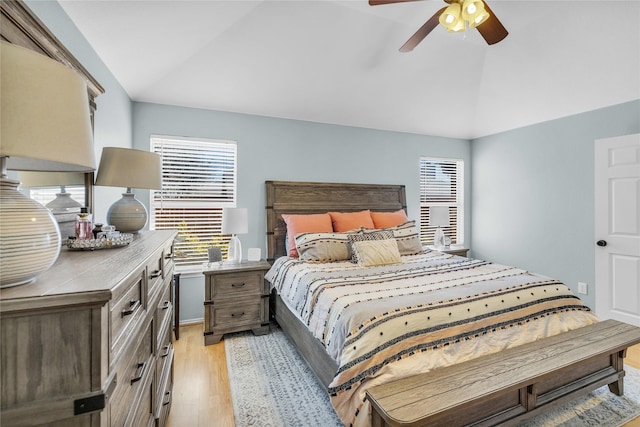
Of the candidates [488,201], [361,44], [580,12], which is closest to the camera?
[580,12]

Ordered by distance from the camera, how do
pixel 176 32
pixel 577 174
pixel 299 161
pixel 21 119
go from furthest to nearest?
pixel 299 161
pixel 577 174
pixel 176 32
pixel 21 119

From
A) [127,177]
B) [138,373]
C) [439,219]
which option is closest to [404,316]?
[138,373]

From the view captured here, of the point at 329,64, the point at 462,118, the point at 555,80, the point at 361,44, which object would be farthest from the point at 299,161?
the point at 555,80

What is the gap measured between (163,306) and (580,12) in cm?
403

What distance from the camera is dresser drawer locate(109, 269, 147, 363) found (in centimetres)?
79

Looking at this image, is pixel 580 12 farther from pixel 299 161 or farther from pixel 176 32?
pixel 176 32

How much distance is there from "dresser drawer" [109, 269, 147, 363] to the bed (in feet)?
3.30

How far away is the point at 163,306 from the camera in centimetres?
163

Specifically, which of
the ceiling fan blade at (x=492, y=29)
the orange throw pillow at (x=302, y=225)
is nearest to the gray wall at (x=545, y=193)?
the ceiling fan blade at (x=492, y=29)

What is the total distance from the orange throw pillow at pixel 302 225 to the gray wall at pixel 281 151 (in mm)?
415

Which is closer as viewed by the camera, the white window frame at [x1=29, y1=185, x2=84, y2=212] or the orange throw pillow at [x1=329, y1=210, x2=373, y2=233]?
the white window frame at [x1=29, y1=185, x2=84, y2=212]

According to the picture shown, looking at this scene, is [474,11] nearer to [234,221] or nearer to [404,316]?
[404,316]

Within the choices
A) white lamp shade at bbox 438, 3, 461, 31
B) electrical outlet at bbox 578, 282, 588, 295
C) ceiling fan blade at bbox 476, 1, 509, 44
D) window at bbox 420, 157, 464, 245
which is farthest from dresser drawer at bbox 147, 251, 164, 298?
electrical outlet at bbox 578, 282, 588, 295

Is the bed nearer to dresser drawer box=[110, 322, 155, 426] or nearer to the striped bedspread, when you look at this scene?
the striped bedspread
